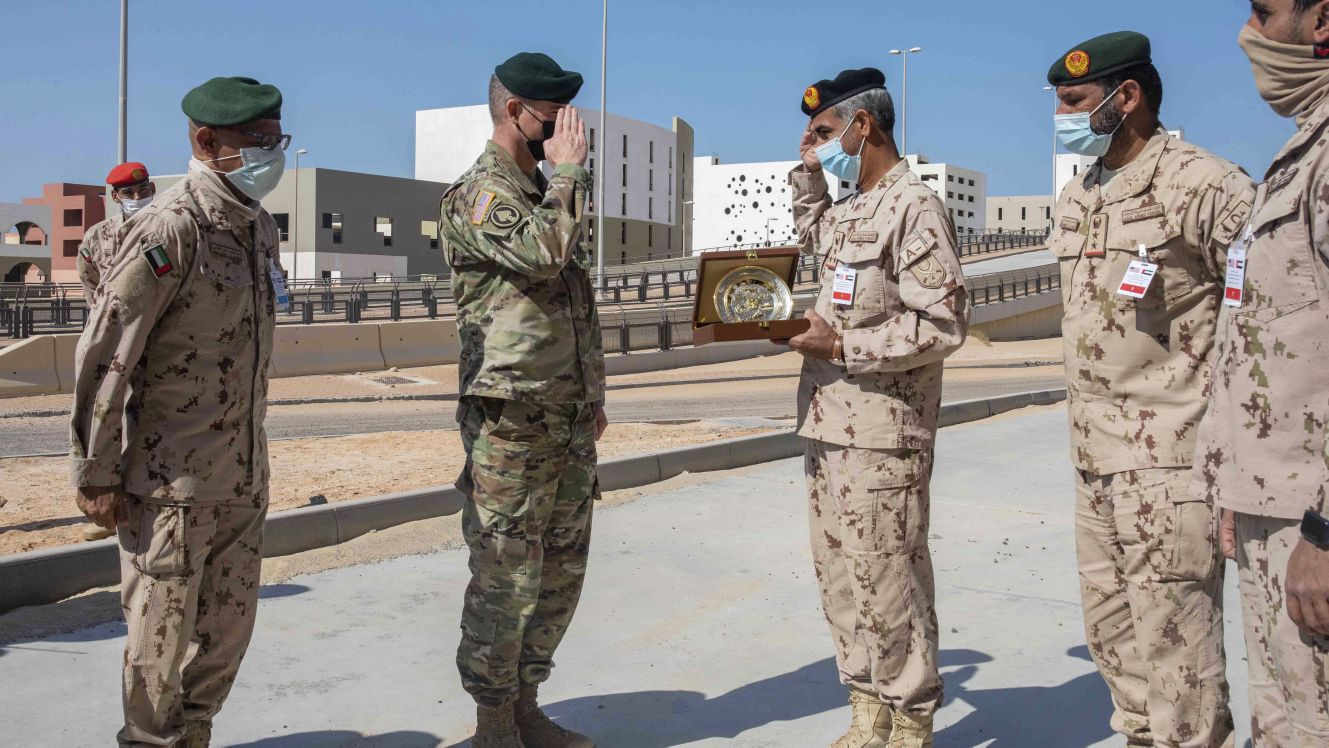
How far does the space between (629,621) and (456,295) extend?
2.22 meters

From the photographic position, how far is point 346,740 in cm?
392

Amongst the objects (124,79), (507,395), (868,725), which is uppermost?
(124,79)

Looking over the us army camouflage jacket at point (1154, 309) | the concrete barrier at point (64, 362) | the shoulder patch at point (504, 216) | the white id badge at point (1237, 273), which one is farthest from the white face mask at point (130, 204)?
the concrete barrier at point (64, 362)

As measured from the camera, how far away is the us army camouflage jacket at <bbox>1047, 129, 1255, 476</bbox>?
11.2ft

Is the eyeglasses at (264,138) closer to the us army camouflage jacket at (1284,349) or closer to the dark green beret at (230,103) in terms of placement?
the dark green beret at (230,103)

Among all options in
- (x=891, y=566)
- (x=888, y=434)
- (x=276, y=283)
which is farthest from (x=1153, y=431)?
(x=276, y=283)

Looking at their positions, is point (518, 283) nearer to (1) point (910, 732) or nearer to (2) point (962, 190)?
(1) point (910, 732)

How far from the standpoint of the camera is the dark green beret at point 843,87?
12.8ft

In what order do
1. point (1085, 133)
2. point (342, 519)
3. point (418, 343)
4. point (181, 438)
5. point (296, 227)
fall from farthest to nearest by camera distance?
point (296, 227)
point (418, 343)
point (342, 519)
point (1085, 133)
point (181, 438)

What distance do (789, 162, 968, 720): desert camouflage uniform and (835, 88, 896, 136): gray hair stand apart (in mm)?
189

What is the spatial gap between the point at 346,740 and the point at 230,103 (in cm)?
213

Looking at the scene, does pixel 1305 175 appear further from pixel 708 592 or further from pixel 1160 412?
pixel 708 592

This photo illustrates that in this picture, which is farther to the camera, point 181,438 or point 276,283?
point 276,283

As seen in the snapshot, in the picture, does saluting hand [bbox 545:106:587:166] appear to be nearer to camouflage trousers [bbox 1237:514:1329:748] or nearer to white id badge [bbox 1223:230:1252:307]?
white id badge [bbox 1223:230:1252:307]
